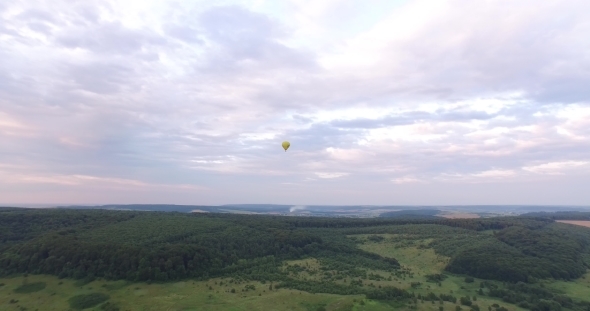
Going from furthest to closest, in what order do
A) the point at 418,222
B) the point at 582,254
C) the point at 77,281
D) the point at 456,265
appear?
the point at 418,222 < the point at 582,254 < the point at 456,265 < the point at 77,281

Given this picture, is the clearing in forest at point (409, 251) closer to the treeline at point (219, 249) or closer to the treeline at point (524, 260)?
the treeline at point (219, 249)

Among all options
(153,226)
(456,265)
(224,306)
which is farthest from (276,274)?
(153,226)

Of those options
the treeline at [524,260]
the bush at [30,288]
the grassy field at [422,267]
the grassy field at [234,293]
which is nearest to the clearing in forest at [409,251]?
the grassy field at [422,267]

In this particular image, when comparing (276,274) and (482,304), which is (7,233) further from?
(482,304)

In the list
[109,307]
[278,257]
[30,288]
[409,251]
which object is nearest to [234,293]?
[109,307]

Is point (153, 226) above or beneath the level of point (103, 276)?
above

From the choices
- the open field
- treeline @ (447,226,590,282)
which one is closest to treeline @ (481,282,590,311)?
treeline @ (447,226,590,282)

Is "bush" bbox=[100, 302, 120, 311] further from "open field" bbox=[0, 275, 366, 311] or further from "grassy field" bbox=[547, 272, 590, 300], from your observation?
"grassy field" bbox=[547, 272, 590, 300]
